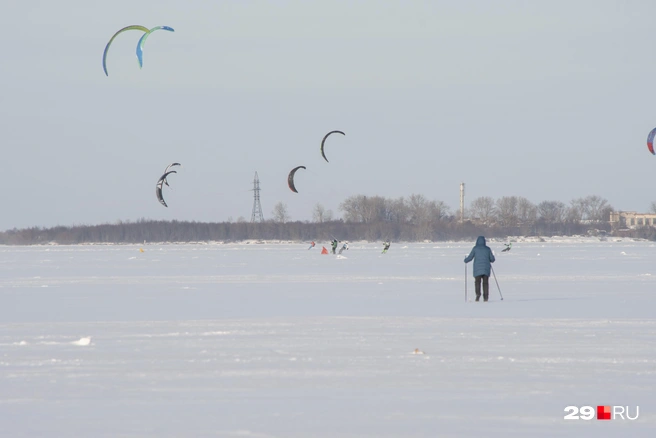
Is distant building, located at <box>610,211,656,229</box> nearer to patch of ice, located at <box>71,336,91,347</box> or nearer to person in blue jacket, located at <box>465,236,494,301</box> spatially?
person in blue jacket, located at <box>465,236,494,301</box>

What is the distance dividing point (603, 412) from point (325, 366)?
2.03 metres

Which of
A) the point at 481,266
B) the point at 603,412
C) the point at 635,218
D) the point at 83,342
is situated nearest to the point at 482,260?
the point at 481,266

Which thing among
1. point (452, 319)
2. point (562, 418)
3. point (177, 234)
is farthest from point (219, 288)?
point (177, 234)

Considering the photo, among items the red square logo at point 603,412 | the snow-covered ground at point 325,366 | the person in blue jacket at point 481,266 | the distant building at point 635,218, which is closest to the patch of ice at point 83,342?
the snow-covered ground at point 325,366

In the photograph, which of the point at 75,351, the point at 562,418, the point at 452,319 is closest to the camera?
the point at 562,418

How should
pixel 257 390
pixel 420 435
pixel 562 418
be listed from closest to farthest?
1. pixel 420 435
2. pixel 562 418
3. pixel 257 390

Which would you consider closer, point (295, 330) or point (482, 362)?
point (482, 362)

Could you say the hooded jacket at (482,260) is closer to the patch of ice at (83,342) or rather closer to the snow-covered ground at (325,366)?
the snow-covered ground at (325,366)

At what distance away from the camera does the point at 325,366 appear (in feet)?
19.9

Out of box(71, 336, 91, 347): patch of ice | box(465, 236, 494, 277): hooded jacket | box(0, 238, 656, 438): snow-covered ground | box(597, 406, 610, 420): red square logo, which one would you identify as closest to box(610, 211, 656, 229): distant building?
box(465, 236, 494, 277): hooded jacket

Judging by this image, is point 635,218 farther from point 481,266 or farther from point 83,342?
point 83,342

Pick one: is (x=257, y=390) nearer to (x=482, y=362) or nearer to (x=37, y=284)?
(x=482, y=362)

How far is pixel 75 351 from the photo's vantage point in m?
6.83

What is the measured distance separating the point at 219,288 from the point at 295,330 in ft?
20.6
